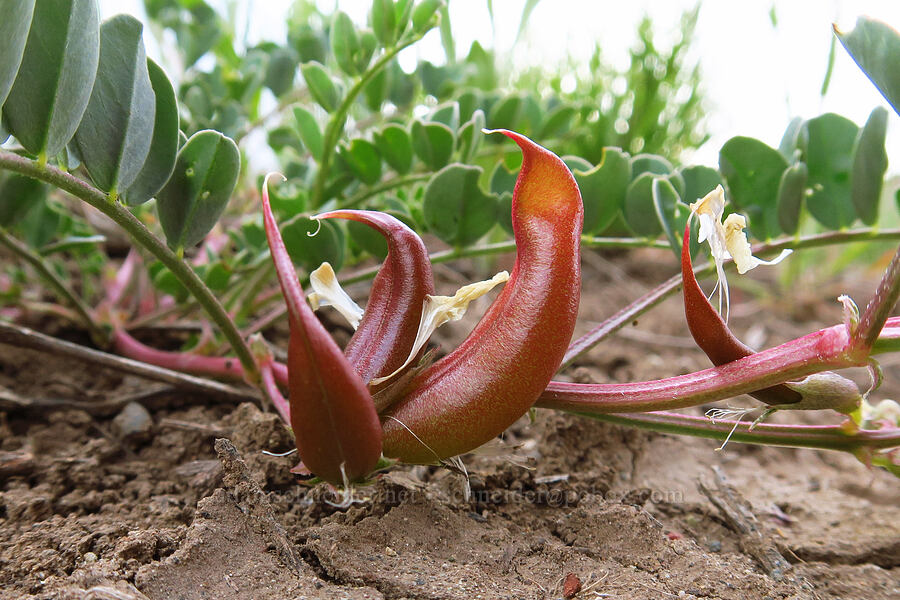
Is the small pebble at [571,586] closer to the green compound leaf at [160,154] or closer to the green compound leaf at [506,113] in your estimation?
the green compound leaf at [160,154]

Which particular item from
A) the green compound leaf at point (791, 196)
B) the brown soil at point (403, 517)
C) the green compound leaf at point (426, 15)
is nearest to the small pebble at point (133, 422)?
the brown soil at point (403, 517)

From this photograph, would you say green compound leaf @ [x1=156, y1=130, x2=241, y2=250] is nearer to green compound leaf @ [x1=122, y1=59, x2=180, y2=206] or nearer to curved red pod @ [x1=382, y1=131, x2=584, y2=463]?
green compound leaf @ [x1=122, y1=59, x2=180, y2=206]

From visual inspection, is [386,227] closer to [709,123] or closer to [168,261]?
[168,261]

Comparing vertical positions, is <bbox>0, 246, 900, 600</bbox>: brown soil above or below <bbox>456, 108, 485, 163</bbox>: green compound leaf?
below

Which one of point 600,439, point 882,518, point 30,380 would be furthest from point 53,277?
point 882,518

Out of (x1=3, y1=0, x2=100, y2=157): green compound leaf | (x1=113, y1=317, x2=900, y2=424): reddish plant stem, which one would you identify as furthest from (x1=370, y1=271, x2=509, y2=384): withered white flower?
(x1=3, y1=0, x2=100, y2=157): green compound leaf
